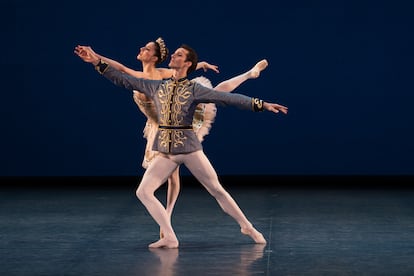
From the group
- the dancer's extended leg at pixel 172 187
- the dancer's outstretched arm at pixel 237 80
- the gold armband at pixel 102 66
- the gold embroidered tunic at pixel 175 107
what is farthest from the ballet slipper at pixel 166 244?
the gold armband at pixel 102 66

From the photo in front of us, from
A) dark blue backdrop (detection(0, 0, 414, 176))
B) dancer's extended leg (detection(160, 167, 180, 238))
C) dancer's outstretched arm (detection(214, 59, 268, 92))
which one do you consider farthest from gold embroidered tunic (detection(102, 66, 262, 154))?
dark blue backdrop (detection(0, 0, 414, 176))

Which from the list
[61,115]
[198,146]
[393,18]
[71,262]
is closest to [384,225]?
[198,146]

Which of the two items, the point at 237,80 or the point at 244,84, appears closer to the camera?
the point at 237,80

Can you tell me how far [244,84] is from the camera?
10.3 m

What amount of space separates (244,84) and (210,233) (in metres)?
3.37

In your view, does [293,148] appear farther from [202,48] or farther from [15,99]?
[15,99]

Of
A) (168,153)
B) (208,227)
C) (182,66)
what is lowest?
(208,227)

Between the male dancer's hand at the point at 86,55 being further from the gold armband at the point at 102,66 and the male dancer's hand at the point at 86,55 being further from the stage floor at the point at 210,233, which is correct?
the stage floor at the point at 210,233

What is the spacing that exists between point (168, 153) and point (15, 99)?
14.6ft

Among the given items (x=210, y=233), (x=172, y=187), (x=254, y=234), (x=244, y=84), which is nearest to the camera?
(x=254, y=234)

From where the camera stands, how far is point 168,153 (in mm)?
6422

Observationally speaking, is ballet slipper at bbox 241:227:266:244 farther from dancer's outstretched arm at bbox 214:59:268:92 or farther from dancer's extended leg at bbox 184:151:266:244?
dancer's outstretched arm at bbox 214:59:268:92

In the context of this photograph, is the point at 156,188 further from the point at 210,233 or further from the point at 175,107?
the point at 210,233

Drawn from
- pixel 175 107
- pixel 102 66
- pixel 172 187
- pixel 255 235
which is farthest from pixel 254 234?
pixel 102 66
